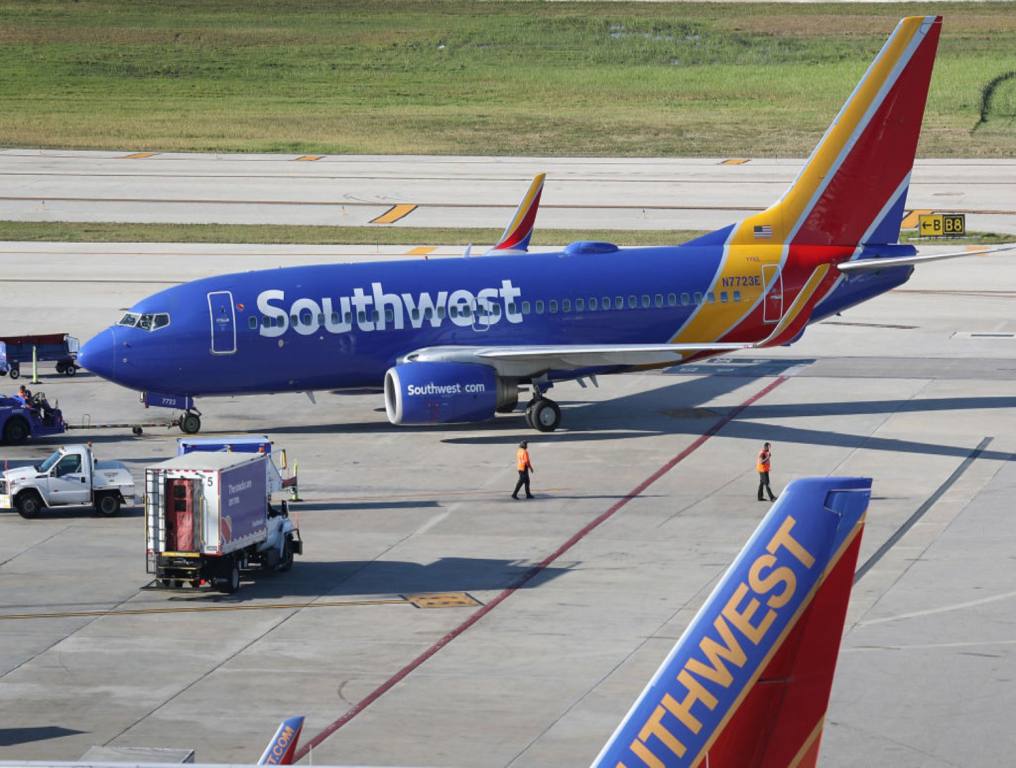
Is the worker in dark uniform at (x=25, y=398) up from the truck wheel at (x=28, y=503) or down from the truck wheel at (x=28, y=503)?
up

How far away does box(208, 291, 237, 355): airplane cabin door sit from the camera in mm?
46031

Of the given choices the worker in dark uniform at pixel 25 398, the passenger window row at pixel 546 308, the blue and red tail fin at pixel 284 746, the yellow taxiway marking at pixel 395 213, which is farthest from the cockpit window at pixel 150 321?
the yellow taxiway marking at pixel 395 213

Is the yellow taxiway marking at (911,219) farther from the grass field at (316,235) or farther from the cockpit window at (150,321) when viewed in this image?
the cockpit window at (150,321)

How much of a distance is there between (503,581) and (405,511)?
611 cm

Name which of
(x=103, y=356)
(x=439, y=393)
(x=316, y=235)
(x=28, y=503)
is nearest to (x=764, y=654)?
(x=28, y=503)

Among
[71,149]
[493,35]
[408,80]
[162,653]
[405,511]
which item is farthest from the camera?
[493,35]

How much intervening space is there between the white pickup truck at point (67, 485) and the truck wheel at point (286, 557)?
6092 mm

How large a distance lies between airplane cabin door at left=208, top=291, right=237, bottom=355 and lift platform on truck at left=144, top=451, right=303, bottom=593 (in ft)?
39.3

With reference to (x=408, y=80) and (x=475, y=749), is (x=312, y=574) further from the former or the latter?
(x=408, y=80)

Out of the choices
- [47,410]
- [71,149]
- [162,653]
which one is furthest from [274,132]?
[162,653]

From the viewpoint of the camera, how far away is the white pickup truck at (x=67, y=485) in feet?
129

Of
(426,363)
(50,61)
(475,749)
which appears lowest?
(475,749)

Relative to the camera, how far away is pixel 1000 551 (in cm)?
3528

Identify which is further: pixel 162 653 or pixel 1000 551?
pixel 1000 551
